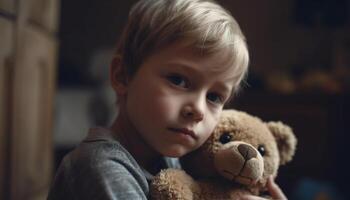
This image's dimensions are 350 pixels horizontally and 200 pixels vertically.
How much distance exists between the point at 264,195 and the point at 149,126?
0.23 metres

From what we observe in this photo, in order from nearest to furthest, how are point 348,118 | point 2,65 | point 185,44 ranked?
point 185,44
point 2,65
point 348,118

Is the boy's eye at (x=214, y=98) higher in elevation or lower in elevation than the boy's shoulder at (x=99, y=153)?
higher

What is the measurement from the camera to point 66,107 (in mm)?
2324

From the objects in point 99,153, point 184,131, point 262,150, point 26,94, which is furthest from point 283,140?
point 26,94

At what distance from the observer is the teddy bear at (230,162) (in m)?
0.64

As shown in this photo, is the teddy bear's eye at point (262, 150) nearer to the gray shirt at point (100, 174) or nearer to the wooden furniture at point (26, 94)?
the gray shirt at point (100, 174)

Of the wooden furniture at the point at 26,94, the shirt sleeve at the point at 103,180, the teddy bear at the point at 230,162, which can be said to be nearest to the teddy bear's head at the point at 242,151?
the teddy bear at the point at 230,162

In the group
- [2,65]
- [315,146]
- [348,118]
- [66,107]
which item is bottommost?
[66,107]

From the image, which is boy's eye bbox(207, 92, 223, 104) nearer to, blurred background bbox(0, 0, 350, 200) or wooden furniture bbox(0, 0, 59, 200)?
blurred background bbox(0, 0, 350, 200)

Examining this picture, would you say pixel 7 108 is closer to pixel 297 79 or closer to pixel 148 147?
pixel 148 147

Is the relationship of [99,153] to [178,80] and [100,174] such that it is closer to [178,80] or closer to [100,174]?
[100,174]

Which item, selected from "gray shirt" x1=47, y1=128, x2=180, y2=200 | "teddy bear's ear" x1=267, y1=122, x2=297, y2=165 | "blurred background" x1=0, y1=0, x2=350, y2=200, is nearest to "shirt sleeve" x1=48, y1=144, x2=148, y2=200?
"gray shirt" x1=47, y1=128, x2=180, y2=200

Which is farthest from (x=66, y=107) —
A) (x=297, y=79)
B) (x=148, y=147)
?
(x=148, y=147)

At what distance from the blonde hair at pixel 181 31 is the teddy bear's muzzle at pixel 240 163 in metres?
0.11
